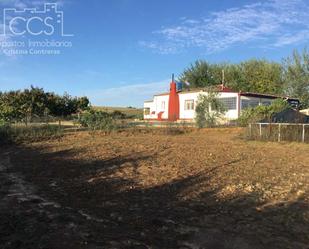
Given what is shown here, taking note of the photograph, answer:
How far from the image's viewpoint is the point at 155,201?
7.09m

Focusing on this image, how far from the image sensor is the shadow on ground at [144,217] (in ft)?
16.2

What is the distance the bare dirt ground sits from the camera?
506cm

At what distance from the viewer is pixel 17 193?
7668 mm

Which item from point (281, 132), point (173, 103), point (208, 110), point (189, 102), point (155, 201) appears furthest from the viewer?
point (173, 103)

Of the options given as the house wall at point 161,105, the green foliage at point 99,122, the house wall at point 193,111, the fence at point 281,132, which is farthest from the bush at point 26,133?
the house wall at point 161,105

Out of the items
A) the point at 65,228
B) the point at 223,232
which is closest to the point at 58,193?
the point at 65,228

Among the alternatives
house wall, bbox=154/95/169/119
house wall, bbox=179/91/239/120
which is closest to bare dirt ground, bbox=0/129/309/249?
house wall, bbox=179/91/239/120

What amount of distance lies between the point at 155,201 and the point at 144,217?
41.7 inches

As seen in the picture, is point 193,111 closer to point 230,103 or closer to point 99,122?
point 230,103

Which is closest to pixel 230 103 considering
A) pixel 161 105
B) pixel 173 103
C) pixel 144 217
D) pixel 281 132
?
pixel 173 103

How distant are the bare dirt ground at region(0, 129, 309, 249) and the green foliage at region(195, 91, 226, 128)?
15139 millimetres

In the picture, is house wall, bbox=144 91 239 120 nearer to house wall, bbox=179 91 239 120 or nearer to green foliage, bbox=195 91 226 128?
house wall, bbox=179 91 239 120

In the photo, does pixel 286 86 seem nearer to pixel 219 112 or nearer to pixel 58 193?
pixel 219 112

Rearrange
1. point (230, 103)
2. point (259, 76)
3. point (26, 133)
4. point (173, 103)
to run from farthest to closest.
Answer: point (259, 76) → point (173, 103) → point (230, 103) → point (26, 133)
